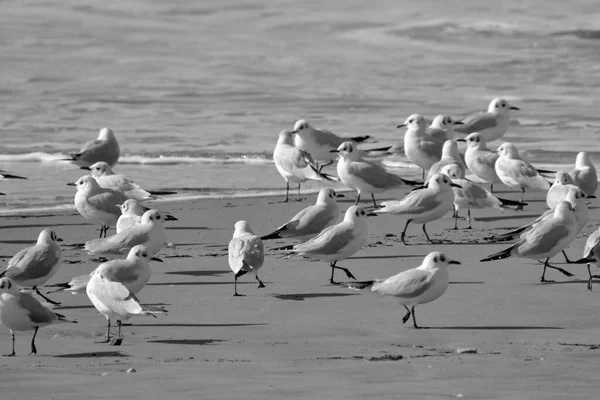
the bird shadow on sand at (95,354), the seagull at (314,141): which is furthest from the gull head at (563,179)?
the bird shadow on sand at (95,354)

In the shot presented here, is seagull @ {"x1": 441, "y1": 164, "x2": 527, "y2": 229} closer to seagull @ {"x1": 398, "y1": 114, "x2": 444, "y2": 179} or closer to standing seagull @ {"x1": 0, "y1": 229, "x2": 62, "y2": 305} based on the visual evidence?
seagull @ {"x1": 398, "y1": 114, "x2": 444, "y2": 179}

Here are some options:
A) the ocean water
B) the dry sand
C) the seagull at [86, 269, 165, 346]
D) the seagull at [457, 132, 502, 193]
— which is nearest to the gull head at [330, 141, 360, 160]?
the seagull at [457, 132, 502, 193]

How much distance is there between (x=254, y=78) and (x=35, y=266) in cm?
1887

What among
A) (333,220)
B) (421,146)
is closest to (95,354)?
(333,220)

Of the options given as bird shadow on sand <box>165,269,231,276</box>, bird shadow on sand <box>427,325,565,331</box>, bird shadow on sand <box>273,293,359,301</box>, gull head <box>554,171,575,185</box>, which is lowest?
bird shadow on sand <box>165,269,231,276</box>

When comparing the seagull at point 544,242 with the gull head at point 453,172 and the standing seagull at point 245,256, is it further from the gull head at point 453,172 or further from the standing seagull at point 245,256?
the gull head at point 453,172

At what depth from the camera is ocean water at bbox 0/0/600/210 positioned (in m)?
17.8

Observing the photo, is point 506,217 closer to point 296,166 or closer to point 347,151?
point 347,151

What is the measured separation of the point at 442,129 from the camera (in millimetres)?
16250

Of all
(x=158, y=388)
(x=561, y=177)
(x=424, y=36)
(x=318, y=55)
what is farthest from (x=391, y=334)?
(x=424, y=36)

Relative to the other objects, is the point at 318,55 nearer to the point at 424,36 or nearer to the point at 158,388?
the point at 424,36

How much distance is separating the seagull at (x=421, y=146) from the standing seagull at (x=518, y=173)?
1.37m

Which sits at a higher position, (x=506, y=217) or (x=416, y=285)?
(x=416, y=285)

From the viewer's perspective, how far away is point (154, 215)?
405 inches
